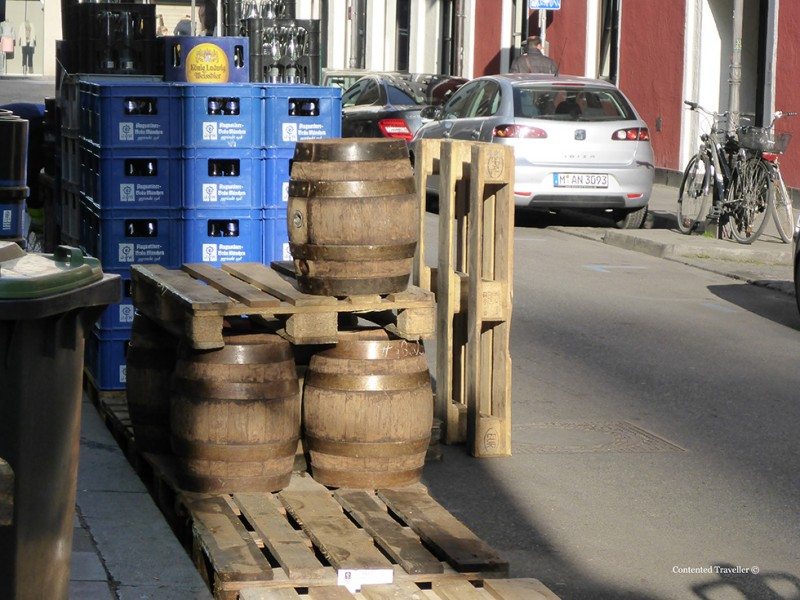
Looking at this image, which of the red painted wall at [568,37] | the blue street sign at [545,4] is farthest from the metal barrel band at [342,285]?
the red painted wall at [568,37]

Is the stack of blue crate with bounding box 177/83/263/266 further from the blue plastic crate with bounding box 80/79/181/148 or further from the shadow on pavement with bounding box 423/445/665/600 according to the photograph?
the shadow on pavement with bounding box 423/445/665/600

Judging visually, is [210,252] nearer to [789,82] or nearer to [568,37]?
[789,82]

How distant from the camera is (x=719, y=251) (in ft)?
47.0

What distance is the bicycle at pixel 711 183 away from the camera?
15.1 metres

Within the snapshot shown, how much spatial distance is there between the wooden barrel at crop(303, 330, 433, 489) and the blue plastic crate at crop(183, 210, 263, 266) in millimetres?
1752

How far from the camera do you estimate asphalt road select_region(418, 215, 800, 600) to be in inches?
215

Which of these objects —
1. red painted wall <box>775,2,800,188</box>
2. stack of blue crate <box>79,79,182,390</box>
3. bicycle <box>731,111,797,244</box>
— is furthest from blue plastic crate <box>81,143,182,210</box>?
red painted wall <box>775,2,800,188</box>

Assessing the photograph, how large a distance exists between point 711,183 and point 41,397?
12128mm

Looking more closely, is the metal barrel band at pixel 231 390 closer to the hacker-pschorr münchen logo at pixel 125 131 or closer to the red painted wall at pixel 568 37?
the hacker-pschorr münchen logo at pixel 125 131

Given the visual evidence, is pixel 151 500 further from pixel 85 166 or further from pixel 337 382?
pixel 85 166

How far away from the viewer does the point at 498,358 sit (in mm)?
6785

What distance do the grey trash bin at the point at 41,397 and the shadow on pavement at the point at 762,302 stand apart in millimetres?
7414

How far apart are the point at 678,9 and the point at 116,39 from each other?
14128 mm

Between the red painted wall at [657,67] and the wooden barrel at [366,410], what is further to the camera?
the red painted wall at [657,67]
